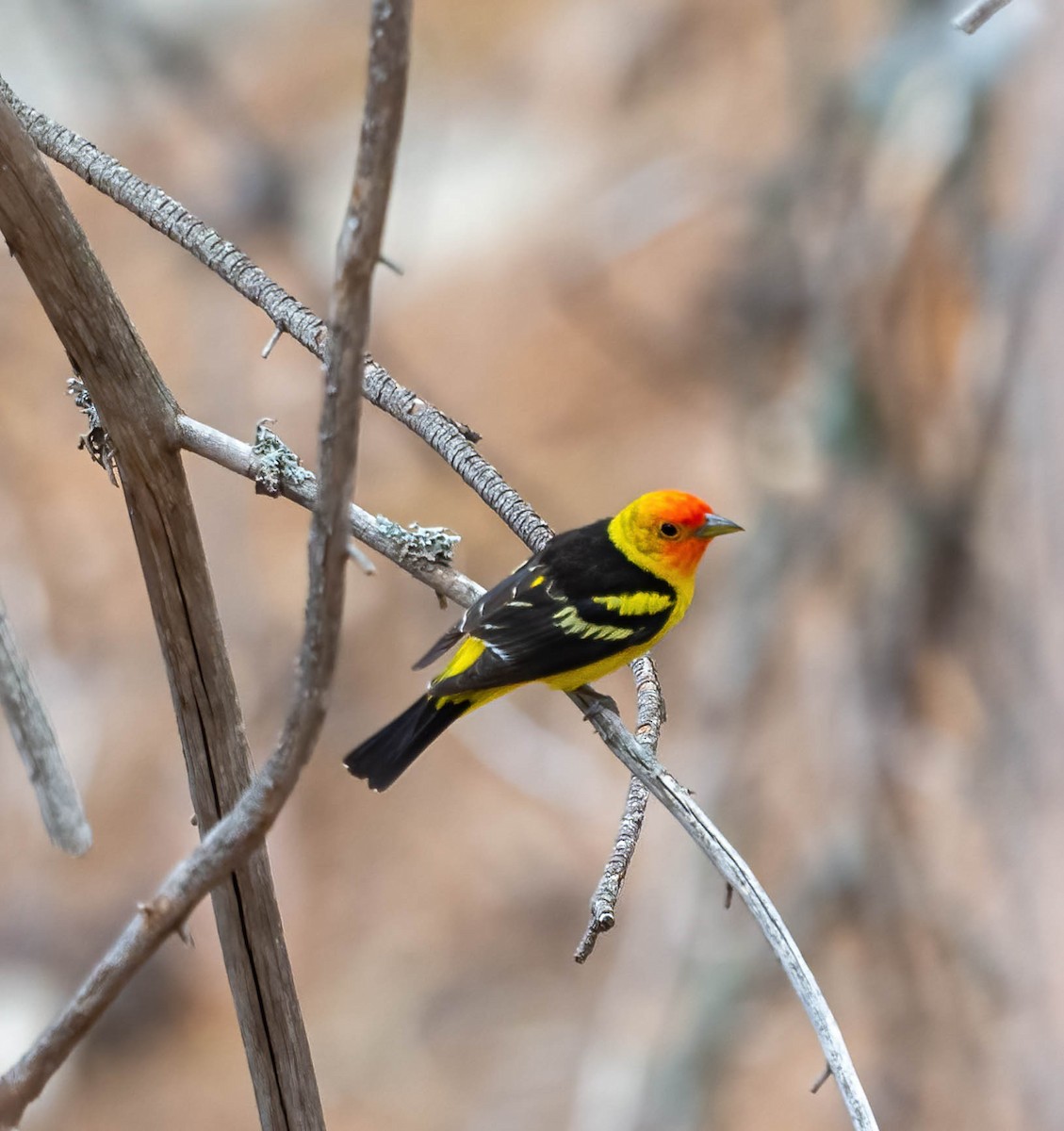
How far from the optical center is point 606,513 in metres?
8.82

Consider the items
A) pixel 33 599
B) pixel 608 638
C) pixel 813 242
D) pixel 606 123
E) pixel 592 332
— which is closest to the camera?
pixel 608 638

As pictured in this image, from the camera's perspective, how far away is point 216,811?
1869 mm

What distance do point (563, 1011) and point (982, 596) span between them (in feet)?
12.6

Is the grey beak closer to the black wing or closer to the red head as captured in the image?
the red head

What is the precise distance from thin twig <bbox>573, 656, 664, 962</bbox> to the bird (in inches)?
14.7

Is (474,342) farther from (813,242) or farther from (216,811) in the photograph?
(216,811)

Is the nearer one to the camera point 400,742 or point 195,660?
point 195,660

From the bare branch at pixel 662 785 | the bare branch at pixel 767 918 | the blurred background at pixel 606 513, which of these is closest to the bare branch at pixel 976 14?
the bare branch at pixel 662 785

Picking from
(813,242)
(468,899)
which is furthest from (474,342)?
(468,899)

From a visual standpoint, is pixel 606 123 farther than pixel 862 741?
Yes

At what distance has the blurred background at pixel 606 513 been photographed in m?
5.49

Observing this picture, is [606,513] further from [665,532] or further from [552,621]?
[552,621]

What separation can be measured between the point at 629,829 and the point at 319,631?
0.93 m

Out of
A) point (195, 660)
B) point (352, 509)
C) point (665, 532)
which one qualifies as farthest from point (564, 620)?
point (195, 660)
